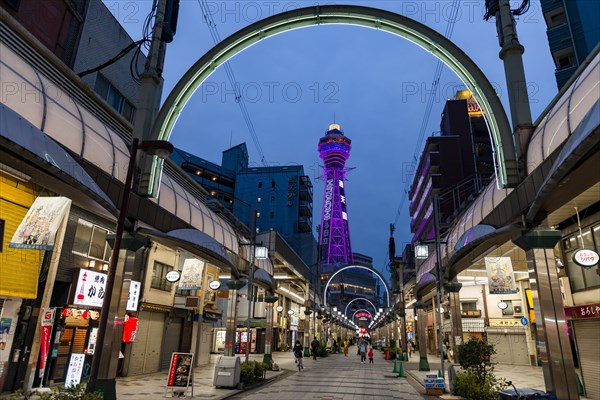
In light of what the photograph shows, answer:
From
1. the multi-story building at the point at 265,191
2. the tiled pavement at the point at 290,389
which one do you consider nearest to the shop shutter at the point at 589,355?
the tiled pavement at the point at 290,389

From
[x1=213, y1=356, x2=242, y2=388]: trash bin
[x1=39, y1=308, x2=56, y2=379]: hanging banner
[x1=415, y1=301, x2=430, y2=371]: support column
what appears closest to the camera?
[x1=39, y1=308, x2=56, y2=379]: hanging banner

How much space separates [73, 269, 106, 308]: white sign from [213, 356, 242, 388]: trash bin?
670 centimetres

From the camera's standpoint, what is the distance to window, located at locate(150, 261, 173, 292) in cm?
2478

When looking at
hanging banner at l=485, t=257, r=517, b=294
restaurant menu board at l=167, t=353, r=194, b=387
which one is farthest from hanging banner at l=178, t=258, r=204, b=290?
hanging banner at l=485, t=257, r=517, b=294

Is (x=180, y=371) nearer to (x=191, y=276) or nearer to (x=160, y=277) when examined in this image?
(x=191, y=276)

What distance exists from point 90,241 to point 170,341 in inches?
444

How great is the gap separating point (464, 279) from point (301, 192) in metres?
62.4

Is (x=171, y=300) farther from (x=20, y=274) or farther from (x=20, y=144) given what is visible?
(x=20, y=144)

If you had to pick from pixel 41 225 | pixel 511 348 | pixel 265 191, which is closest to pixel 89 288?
pixel 41 225

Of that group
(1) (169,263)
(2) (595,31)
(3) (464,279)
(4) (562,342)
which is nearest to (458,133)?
(2) (595,31)

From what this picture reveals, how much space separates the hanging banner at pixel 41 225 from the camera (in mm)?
11969

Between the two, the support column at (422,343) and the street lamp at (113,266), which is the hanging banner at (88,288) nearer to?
the street lamp at (113,266)

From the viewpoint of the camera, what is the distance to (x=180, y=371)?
1547 cm

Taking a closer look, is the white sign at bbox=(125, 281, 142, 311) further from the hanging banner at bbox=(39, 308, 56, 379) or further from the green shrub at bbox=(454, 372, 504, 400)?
the green shrub at bbox=(454, 372, 504, 400)
